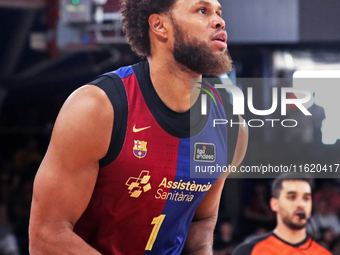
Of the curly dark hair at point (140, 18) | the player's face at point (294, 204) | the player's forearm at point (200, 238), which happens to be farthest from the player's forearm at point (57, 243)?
the player's face at point (294, 204)

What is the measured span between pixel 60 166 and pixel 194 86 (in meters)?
0.85

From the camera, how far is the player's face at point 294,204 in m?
3.77

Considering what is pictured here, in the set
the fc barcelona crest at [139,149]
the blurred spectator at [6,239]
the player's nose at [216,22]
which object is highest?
the player's nose at [216,22]

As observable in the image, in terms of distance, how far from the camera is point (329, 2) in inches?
251

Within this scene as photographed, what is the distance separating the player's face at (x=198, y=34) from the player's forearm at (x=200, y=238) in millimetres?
953

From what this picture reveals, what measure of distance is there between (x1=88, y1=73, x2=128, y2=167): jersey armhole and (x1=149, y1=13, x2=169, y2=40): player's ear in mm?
378

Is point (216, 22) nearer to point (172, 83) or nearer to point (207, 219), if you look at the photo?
point (172, 83)

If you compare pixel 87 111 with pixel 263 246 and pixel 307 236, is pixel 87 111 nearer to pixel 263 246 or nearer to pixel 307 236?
pixel 263 246

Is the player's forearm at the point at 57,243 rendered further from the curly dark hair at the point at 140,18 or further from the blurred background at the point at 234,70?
the blurred background at the point at 234,70

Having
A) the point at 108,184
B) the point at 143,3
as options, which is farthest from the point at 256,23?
the point at 108,184

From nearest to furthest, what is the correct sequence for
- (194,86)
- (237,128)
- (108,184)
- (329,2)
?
(108,184) → (194,86) → (237,128) → (329,2)

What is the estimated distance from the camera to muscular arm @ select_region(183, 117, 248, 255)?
240 centimetres

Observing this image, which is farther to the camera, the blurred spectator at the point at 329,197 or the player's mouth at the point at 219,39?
the blurred spectator at the point at 329,197

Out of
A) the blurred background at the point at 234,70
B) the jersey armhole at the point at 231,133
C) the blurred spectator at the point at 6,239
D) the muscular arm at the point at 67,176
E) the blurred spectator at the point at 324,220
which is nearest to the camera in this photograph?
the muscular arm at the point at 67,176
